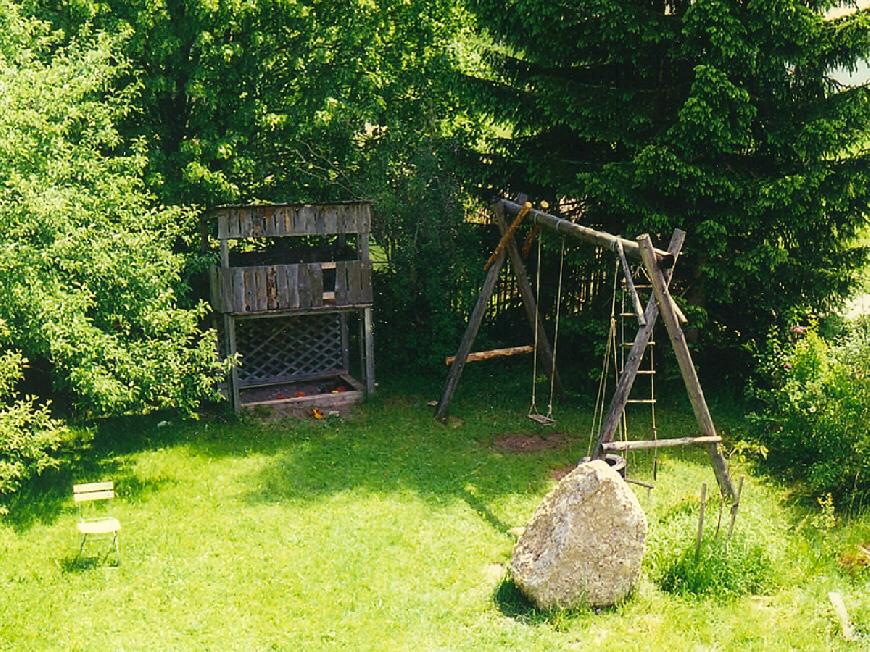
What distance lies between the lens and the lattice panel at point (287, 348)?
1570 centimetres

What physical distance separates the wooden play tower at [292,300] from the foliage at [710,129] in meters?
3.33

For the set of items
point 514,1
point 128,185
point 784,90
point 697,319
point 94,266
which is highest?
point 514,1

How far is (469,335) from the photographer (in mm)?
13875

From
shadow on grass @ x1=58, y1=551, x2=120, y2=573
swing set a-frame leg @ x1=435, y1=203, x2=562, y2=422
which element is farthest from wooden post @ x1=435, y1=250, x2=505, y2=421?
shadow on grass @ x1=58, y1=551, x2=120, y2=573

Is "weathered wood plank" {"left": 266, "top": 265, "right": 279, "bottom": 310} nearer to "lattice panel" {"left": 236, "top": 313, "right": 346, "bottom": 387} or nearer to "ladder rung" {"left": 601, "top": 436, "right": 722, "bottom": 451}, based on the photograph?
"lattice panel" {"left": 236, "top": 313, "right": 346, "bottom": 387}

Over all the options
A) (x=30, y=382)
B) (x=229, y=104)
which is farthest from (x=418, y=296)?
(x=30, y=382)

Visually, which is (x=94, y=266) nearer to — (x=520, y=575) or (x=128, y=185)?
(x=128, y=185)

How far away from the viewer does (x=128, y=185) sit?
12.3 m

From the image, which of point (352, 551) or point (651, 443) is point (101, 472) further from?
point (651, 443)

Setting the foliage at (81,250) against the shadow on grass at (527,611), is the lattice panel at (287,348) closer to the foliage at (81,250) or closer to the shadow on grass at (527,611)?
the foliage at (81,250)

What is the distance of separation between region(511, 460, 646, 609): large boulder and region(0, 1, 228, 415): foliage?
224 inches

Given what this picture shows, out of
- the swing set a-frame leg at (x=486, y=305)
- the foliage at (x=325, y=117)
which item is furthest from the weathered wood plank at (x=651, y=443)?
the foliage at (x=325, y=117)

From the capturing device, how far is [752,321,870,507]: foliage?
10.9 meters

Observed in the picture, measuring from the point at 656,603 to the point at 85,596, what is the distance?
571cm
